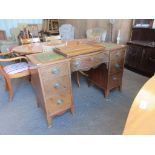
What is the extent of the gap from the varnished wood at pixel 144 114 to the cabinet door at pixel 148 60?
2.05m

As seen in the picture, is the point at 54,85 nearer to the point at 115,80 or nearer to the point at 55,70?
the point at 55,70

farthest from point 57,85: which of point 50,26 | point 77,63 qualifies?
point 50,26

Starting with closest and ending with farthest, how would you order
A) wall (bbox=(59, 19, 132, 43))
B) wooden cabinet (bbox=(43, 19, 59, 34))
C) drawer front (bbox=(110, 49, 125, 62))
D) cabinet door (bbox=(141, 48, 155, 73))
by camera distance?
drawer front (bbox=(110, 49, 125, 62))
cabinet door (bbox=(141, 48, 155, 73))
wall (bbox=(59, 19, 132, 43))
wooden cabinet (bbox=(43, 19, 59, 34))

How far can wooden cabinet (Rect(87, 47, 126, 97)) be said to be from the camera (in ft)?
6.18

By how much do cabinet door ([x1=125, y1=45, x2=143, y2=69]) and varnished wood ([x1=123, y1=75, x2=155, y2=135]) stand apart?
2195 millimetres

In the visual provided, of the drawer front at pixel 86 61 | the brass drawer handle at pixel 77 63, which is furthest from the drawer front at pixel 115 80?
the brass drawer handle at pixel 77 63

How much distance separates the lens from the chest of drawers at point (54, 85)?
1.40 metres

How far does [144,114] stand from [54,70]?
975mm

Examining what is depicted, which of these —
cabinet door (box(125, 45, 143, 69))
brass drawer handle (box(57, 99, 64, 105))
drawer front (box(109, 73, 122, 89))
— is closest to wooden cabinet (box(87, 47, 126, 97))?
drawer front (box(109, 73, 122, 89))

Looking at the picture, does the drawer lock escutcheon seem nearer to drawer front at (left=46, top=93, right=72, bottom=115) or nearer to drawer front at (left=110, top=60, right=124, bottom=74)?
drawer front at (left=46, top=93, right=72, bottom=115)
